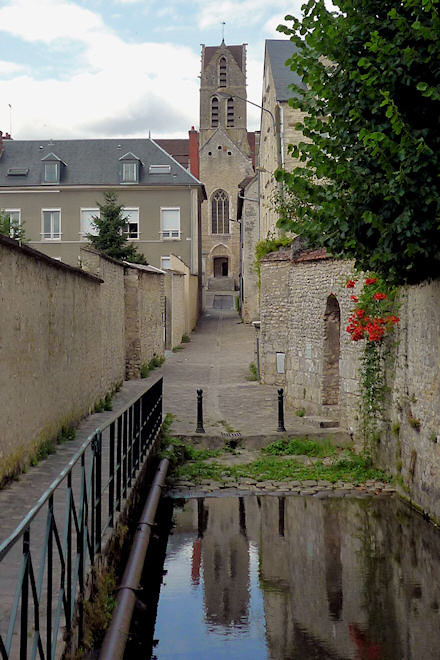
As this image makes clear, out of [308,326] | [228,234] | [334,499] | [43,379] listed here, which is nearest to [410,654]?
[334,499]

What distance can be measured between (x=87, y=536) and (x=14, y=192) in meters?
36.6

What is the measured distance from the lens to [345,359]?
1210 centimetres

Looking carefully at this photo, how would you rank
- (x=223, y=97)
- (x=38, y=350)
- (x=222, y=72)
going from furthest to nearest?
(x=222, y=72) < (x=223, y=97) < (x=38, y=350)

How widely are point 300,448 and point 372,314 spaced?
2.77 meters

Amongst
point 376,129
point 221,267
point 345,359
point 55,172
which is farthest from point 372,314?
point 221,267

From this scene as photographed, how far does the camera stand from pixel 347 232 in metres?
7.63

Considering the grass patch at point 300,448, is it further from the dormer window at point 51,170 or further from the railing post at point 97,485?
the dormer window at point 51,170

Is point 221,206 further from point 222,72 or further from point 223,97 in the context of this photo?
point 222,72

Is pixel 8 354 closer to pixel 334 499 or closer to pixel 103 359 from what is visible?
pixel 334 499

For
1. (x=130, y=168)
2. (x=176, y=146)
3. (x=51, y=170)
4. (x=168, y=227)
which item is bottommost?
(x=168, y=227)

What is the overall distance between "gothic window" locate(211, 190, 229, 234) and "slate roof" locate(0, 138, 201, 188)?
21982 mm

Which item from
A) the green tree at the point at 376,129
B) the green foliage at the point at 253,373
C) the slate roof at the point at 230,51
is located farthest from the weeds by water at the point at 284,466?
the slate roof at the point at 230,51

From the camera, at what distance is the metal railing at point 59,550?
2.86 meters

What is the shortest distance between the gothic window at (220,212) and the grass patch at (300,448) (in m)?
52.1
